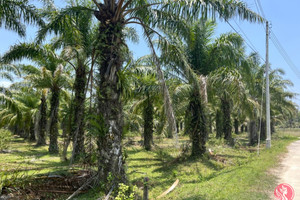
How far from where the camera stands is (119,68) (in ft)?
22.7

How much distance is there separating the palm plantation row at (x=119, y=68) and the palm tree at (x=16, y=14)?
3cm

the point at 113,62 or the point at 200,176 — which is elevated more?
the point at 113,62

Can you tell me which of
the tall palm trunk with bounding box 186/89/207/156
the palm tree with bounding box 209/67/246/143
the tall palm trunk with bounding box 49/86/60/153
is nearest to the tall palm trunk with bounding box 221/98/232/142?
the palm tree with bounding box 209/67/246/143

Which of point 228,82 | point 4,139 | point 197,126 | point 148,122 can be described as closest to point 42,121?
point 4,139

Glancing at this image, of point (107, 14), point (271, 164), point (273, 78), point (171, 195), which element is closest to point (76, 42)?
point (107, 14)

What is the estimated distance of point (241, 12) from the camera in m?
6.95

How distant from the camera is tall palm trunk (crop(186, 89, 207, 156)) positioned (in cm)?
1284

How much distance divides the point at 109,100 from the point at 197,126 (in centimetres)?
722

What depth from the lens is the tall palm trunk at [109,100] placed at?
6621mm

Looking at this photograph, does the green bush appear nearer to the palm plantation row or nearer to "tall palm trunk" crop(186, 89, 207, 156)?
the palm plantation row

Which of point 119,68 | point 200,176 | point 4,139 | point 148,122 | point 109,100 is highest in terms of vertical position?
point 119,68

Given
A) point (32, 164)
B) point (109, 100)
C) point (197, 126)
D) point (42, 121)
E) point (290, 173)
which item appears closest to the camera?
point (109, 100)

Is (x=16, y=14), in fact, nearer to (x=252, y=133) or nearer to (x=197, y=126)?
(x=197, y=126)

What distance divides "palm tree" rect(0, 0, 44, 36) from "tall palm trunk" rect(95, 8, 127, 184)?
3589 millimetres
